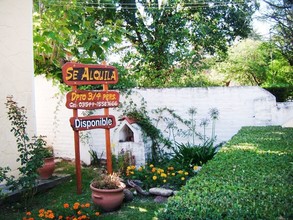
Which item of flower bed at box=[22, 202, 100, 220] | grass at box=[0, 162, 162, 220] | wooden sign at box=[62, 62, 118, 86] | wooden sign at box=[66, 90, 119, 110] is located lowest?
grass at box=[0, 162, 162, 220]

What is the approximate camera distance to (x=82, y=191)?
5.90 meters

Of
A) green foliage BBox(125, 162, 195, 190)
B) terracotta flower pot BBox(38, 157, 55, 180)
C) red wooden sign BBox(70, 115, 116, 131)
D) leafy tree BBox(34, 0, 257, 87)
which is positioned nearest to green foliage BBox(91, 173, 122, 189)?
green foliage BBox(125, 162, 195, 190)

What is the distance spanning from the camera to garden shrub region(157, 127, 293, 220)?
237cm

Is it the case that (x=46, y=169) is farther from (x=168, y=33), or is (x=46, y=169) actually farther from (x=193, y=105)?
(x=168, y=33)

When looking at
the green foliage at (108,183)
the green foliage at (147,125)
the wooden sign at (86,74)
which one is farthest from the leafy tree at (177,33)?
the green foliage at (108,183)

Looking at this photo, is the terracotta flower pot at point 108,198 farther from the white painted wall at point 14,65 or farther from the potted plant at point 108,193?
the white painted wall at point 14,65

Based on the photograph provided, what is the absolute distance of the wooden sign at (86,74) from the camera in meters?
5.48

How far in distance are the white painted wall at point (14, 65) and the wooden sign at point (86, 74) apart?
1028 mm

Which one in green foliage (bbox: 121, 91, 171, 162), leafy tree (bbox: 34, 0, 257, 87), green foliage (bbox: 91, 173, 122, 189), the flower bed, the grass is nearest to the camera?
the flower bed

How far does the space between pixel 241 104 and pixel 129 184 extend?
349 centimetres

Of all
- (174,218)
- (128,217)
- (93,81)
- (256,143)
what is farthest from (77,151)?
(174,218)

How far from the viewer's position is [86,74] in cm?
576

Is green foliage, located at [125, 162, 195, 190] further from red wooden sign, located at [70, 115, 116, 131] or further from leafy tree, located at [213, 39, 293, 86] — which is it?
leafy tree, located at [213, 39, 293, 86]

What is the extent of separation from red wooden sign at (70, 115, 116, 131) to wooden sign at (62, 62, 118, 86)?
65 centimetres
